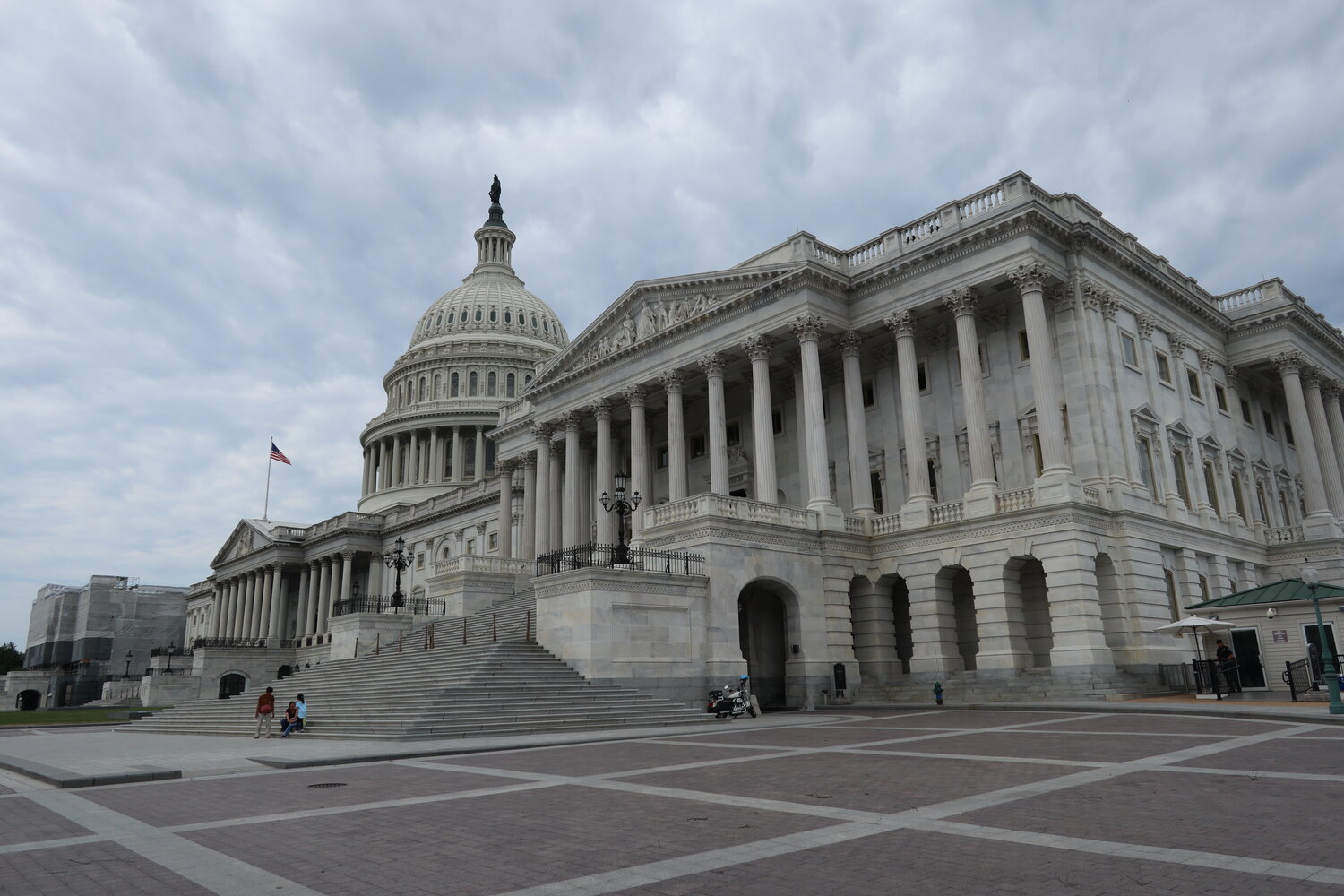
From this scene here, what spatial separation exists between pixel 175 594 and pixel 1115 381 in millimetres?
135161

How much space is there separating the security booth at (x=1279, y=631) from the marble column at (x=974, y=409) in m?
8.49

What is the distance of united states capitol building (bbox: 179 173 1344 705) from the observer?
34.4 meters

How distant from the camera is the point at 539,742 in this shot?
21.8 metres

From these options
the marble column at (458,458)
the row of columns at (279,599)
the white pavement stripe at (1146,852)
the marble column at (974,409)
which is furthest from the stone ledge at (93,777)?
the marble column at (458,458)

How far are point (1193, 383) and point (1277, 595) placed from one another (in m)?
18.5

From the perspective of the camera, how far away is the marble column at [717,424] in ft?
144

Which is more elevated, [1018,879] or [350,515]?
[350,515]

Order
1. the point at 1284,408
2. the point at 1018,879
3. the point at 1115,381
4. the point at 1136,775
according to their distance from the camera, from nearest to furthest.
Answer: the point at 1018,879 → the point at 1136,775 → the point at 1115,381 → the point at 1284,408

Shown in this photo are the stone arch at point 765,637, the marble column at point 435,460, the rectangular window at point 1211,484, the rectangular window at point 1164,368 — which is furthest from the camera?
the marble column at point 435,460

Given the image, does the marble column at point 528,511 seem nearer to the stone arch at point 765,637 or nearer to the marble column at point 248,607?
the stone arch at point 765,637

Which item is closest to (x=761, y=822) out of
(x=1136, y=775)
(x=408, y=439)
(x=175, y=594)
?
(x=1136, y=775)

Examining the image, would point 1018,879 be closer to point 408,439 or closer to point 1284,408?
point 1284,408

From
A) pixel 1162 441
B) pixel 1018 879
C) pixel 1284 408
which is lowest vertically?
pixel 1018 879

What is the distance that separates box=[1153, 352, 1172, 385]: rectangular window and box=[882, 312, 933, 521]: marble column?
11983 mm
